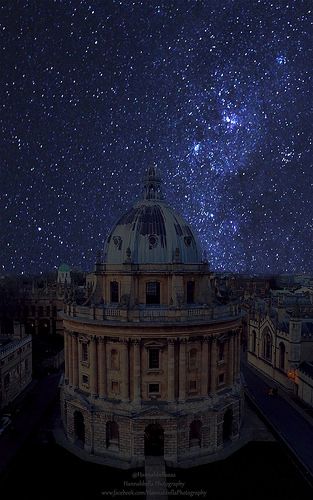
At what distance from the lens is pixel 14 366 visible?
53062mm

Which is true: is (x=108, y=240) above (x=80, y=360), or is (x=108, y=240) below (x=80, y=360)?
above

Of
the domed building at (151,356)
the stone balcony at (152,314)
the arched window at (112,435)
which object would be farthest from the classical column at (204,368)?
the arched window at (112,435)

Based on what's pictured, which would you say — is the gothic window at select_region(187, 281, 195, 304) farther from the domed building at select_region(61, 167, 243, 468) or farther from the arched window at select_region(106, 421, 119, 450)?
the arched window at select_region(106, 421, 119, 450)

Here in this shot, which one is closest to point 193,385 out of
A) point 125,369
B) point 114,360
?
point 125,369

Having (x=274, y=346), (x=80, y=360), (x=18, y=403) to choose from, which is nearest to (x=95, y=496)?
(x=80, y=360)

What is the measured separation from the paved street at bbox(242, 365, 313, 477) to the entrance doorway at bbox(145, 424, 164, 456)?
1346 cm

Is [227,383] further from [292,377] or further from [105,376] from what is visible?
[292,377]

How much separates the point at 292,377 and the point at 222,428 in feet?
64.9

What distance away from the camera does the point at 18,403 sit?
2003 inches

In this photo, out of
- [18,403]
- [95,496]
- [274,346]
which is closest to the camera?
[95,496]

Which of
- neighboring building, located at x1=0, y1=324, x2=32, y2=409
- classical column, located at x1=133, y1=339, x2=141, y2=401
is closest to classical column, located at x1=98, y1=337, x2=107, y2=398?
classical column, located at x1=133, y1=339, x2=141, y2=401

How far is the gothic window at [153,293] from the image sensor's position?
Answer: 134 feet

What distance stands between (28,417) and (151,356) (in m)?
19.6

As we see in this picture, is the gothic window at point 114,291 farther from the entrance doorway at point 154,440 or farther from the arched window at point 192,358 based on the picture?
the entrance doorway at point 154,440
